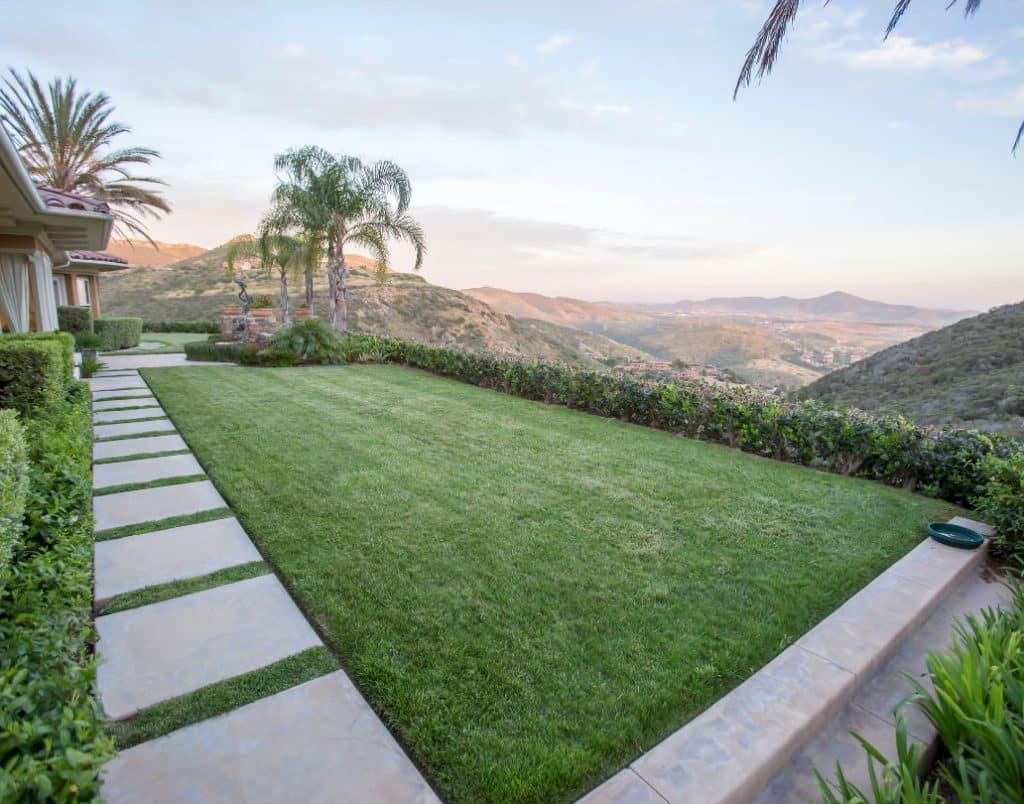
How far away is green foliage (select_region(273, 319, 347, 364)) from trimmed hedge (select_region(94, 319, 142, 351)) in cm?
569

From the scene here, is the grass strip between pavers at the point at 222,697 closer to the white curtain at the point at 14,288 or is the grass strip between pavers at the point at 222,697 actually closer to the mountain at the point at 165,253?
the white curtain at the point at 14,288

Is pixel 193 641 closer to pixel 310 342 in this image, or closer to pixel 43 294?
pixel 43 294

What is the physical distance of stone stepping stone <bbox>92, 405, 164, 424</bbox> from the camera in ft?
17.9

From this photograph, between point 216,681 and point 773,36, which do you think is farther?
point 773,36

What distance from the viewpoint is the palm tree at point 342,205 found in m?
11.7

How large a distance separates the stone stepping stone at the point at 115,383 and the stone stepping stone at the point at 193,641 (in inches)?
268

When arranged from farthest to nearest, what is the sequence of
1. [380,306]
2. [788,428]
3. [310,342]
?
[380,306], [310,342], [788,428]

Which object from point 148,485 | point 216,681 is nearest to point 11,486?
point 216,681

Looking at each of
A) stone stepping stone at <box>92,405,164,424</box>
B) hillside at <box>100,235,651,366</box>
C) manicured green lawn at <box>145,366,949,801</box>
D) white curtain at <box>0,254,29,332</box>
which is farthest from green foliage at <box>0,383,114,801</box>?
hillside at <box>100,235,651,366</box>

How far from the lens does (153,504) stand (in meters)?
3.30

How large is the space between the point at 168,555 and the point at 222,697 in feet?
4.32

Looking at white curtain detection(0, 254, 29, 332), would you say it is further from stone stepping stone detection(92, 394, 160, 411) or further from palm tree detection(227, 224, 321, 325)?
palm tree detection(227, 224, 321, 325)

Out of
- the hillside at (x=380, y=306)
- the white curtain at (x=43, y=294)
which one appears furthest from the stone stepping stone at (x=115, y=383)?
the hillside at (x=380, y=306)

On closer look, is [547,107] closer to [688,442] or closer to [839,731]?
[688,442]
